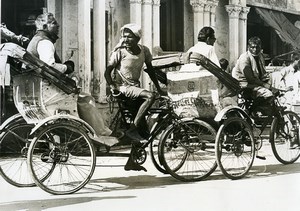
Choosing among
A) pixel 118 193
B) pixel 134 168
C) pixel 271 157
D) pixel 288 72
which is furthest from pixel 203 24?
pixel 118 193

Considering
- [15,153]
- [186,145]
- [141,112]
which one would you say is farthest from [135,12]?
[15,153]

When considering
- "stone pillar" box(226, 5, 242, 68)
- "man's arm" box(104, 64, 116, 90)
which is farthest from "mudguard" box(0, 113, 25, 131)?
"stone pillar" box(226, 5, 242, 68)

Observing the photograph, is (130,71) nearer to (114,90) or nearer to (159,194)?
(114,90)

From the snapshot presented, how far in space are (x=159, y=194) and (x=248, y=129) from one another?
4.35 feet

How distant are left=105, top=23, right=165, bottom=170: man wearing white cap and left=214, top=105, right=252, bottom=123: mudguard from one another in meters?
0.77

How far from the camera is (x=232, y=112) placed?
479cm

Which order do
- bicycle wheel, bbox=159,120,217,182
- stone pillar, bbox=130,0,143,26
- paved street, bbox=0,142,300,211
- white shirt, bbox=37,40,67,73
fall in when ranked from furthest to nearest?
stone pillar, bbox=130,0,143,26 → bicycle wheel, bbox=159,120,217,182 → white shirt, bbox=37,40,67,73 → paved street, bbox=0,142,300,211

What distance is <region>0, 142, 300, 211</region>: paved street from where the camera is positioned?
11.7ft

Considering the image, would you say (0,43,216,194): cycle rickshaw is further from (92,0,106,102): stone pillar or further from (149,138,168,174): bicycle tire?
(92,0,106,102): stone pillar

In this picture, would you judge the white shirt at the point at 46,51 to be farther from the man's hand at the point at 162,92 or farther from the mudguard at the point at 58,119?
the man's hand at the point at 162,92

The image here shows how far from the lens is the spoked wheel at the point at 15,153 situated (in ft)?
12.7

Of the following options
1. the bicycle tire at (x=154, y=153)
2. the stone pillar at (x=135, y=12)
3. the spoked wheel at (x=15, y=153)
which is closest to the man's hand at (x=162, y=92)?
the bicycle tire at (x=154, y=153)

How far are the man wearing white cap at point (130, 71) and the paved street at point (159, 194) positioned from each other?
451 millimetres

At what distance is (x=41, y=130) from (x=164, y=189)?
1.22 m
